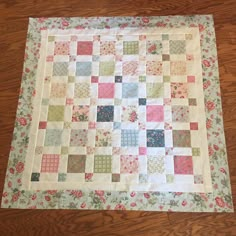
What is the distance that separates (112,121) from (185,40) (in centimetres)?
54

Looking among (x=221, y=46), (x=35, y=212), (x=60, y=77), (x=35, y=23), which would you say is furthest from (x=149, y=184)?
(x=35, y=23)

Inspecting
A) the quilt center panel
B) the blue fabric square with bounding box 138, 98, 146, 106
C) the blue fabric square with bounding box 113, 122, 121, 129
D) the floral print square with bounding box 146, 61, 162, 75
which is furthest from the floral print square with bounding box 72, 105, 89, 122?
the floral print square with bounding box 146, 61, 162, 75

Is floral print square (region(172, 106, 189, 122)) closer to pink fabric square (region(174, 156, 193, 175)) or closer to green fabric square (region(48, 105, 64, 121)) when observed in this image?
pink fabric square (region(174, 156, 193, 175))

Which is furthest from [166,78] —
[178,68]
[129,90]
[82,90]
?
[82,90]

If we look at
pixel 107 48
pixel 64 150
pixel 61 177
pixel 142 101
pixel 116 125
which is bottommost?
pixel 61 177

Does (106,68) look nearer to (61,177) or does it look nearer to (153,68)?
(153,68)

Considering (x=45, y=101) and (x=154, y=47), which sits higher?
(x=154, y=47)

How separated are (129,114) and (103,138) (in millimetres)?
155

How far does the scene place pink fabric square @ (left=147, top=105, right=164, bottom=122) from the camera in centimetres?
129

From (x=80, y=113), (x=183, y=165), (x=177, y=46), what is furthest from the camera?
(x=177, y=46)

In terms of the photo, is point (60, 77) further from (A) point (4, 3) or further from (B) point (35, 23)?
(A) point (4, 3)

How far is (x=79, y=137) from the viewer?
1.28 meters

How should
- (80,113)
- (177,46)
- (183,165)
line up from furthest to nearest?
1. (177,46)
2. (80,113)
3. (183,165)

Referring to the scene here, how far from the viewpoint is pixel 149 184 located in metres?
1.19
